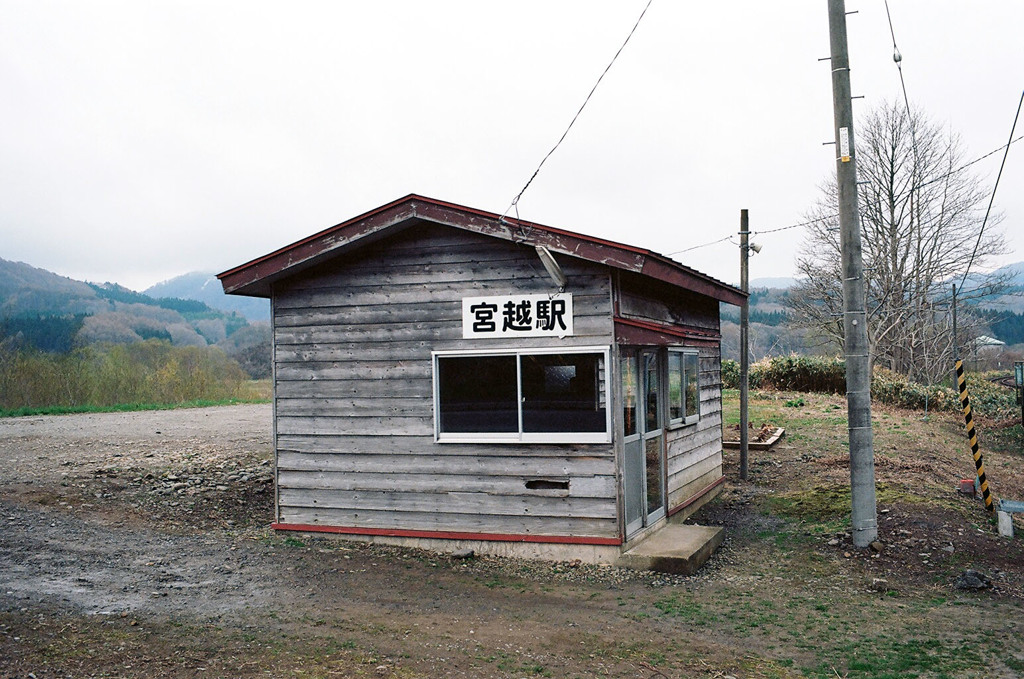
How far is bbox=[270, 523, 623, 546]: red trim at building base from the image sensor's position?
8219mm

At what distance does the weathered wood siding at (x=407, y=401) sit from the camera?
327 inches

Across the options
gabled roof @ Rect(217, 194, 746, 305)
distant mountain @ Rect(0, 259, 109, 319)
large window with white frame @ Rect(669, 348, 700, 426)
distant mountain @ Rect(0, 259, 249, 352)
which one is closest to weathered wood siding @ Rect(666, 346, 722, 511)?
large window with white frame @ Rect(669, 348, 700, 426)

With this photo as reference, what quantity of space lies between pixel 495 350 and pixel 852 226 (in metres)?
4.44

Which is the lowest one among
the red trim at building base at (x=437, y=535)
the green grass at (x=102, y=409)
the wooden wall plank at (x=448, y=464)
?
the red trim at building base at (x=437, y=535)

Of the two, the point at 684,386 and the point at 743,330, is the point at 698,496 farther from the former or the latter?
the point at 743,330

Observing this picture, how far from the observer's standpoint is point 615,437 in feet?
26.8

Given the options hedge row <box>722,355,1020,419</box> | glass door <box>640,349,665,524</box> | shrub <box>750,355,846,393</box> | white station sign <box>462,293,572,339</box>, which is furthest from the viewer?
shrub <box>750,355,846,393</box>

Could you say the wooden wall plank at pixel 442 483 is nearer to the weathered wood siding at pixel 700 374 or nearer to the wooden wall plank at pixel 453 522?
the wooden wall plank at pixel 453 522

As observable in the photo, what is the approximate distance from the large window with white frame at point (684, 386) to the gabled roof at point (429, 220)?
1197 millimetres

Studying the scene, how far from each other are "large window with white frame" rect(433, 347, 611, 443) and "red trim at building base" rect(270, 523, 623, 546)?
1.06m

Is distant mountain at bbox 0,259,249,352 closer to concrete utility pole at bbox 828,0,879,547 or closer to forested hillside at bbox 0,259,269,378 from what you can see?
forested hillside at bbox 0,259,269,378

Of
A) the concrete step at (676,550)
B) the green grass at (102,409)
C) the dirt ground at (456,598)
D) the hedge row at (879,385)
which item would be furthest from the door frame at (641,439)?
the green grass at (102,409)

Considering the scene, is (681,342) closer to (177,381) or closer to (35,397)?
(35,397)

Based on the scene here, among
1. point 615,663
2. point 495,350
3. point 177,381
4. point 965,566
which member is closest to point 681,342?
point 495,350
